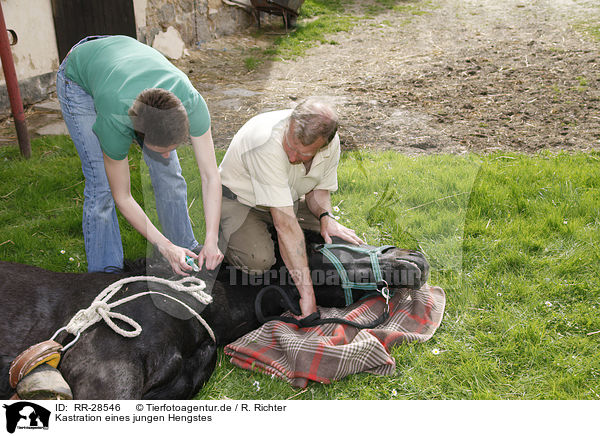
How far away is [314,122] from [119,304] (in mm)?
1190

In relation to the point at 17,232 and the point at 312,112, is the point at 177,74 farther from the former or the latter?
the point at 17,232

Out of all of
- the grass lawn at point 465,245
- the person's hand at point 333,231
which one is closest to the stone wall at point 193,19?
the grass lawn at point 465,245

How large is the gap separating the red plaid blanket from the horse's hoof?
84 centimetres

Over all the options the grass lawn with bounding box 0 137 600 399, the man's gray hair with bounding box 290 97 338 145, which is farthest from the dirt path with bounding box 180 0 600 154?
the man's gray hair with bounding box 290 97 338 145

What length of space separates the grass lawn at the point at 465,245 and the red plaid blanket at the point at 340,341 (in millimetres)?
58

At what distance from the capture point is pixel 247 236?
118 inches

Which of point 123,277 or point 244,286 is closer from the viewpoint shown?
point 123,277

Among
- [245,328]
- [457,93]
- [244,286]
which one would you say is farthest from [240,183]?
[457,93]

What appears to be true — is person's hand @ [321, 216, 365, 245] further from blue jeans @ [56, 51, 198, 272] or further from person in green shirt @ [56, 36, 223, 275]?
blue jeans @ [56, 51, 198, 272]

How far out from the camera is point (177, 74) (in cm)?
241

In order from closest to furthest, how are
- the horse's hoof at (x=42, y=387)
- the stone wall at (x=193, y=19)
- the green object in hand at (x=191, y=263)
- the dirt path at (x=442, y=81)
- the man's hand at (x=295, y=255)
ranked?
the horse's hoof at (x=42, y=387)
the green object in hand at (x=191, y=263)
the man's hand at (x=295, y=255)
the dirt path at (x=442, y=81)
the stone wall at (x=193, y=19)

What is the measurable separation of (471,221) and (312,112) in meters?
1.81

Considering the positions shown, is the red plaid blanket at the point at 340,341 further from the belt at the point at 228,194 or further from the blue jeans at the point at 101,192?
the blue jeans at the point at 101,192

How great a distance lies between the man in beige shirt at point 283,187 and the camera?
2.44m
